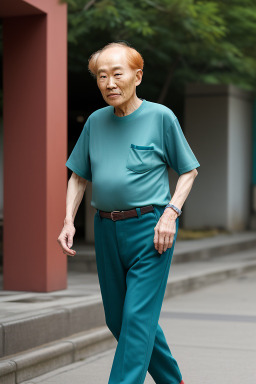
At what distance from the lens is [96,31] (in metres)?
13.1

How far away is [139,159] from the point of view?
4020 mm

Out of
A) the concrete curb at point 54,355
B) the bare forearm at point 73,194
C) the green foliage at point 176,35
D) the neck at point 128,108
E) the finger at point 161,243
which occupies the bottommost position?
the concrete curb at point 54,355

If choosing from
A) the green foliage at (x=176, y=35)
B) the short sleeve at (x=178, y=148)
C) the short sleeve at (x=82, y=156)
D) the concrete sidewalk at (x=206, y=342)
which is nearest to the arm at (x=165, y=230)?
the short sleeve at (x=178, y=148)

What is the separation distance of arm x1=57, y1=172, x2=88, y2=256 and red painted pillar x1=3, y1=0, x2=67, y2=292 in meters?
3.38

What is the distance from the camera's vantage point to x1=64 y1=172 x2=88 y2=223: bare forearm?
425 centimetres

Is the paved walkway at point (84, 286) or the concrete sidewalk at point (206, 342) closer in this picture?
the concrete sidewalk at point (206, 342)

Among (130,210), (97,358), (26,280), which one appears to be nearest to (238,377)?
(97,358)

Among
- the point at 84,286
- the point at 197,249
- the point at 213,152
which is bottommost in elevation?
the point at 197,249

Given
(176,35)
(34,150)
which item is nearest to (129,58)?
(34,150)

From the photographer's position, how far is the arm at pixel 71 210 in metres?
4.13

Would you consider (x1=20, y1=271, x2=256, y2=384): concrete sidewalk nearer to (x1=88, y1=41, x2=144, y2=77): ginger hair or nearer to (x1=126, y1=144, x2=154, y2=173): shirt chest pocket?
(x1=126, y1=144, x2=154, y2=173): shirt chest pocket

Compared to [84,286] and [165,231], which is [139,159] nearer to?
[165,231]

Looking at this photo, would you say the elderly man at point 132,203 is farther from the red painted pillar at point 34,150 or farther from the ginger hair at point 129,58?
the red painted pillar at point 34,150

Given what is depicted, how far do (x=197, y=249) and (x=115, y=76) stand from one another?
943 cm
